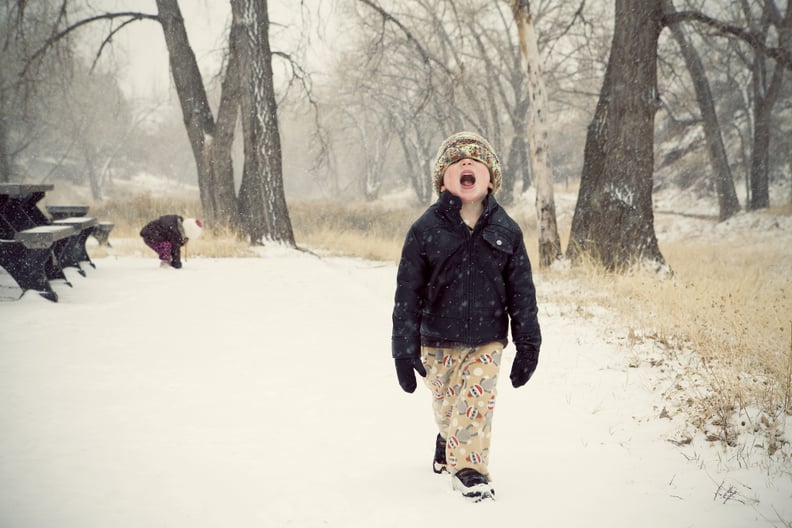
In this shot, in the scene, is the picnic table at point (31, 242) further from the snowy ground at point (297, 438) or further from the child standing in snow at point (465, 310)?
the child standing in snow at point (465, 310)

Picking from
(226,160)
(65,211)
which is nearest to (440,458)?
(65,211)

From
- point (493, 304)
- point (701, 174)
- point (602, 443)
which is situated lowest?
point (602, 443)

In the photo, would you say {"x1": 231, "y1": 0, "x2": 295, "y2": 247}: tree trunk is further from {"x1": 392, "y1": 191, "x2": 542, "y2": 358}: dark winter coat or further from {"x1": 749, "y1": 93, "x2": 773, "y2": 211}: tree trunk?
{"x1": 749, "y1": 93, "x2": 773, "y2": 211}: tree trunk

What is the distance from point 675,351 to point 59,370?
15.8ft

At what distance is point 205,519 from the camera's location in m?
2.04

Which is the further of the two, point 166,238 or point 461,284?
point 166,238

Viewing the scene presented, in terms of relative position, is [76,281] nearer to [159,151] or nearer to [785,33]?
[785,33]

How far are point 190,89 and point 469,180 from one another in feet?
35.1

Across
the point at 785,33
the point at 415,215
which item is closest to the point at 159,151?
the point at 415,215

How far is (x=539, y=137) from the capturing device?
780 centimetres

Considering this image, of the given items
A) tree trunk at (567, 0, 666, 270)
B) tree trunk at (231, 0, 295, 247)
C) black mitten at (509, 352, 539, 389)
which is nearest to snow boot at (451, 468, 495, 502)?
black mitten at (509, 352, 539, 389)

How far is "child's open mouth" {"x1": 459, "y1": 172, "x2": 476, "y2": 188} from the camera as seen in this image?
2367 millimetres

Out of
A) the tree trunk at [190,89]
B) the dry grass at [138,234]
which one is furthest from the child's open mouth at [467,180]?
the tree trunk at [190,89]

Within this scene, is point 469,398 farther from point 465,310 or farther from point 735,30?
point 735,30
